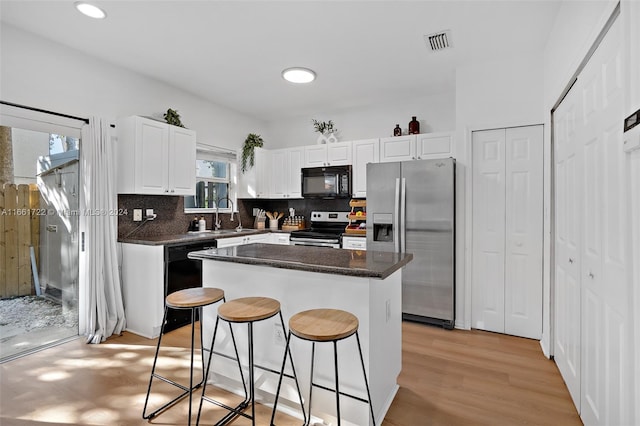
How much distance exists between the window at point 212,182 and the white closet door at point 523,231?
3.72 metres

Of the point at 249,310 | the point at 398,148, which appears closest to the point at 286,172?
the point at 398,148

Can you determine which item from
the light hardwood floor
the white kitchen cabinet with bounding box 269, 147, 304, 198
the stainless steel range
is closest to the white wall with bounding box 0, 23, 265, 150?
the white kitchen cabinet with bounding box 269, 147, 304, 198

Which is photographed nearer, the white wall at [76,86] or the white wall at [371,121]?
the white wall at [76,86]

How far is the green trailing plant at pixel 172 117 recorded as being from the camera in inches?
146

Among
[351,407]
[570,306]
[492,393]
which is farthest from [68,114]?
[570,306]

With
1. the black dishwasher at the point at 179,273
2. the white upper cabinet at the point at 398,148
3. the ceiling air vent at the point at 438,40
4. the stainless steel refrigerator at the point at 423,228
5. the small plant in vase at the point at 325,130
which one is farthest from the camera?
the small plant in vase at the point at 325,130

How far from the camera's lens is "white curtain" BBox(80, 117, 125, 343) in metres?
3.05

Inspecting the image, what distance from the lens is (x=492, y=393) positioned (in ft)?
7.17

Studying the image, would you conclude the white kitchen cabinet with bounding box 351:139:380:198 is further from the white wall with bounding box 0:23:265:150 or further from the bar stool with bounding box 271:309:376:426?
the bar stool with bounding box 271:309:376:426

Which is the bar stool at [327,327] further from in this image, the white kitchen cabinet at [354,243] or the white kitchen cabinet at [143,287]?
the white kitchen cabinet at [354,243]

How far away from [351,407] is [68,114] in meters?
3.48

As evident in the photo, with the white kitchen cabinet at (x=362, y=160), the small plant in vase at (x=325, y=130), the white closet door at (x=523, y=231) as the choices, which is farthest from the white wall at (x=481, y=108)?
the small plant in vase at (x=325, y=130)

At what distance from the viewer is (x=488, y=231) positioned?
3307mm

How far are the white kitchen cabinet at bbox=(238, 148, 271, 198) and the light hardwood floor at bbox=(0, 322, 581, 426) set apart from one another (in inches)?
98.0
